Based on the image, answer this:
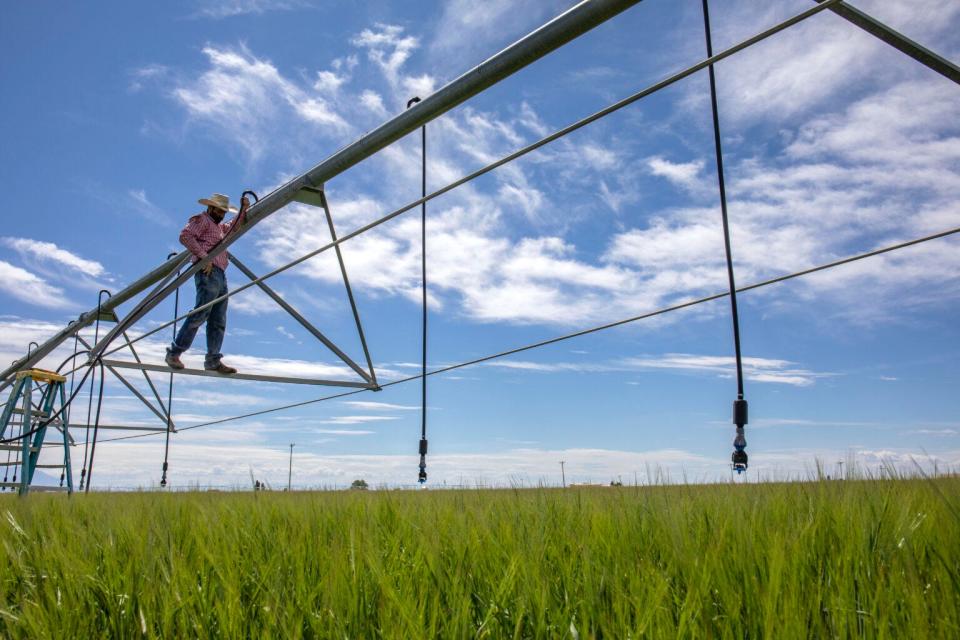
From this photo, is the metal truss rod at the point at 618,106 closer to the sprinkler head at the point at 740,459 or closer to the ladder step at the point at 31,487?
the sprinkler head at the point at 740,459

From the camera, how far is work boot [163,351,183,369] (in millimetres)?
8508

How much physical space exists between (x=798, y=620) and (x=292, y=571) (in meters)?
1.82

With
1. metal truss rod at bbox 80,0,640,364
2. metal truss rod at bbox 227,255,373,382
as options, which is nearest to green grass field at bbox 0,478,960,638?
metal truss rod at bbox 80,0,640,364

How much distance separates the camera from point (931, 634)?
1.64 meters

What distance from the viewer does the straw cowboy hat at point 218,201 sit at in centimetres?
890

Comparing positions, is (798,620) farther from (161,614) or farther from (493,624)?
(161,614)

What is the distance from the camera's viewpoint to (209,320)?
8.67 meters

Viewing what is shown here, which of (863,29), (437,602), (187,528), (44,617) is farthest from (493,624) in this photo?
(863,29)

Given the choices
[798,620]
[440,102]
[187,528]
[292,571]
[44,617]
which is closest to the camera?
[798,620]

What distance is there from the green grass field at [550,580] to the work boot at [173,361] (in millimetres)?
5271

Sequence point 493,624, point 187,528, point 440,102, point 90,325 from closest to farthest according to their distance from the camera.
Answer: point 493,624 → point 187,528 → point 440,102 → point 90,325

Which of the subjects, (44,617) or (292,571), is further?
(292,571)

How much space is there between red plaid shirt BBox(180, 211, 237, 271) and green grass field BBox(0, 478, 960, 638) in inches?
218

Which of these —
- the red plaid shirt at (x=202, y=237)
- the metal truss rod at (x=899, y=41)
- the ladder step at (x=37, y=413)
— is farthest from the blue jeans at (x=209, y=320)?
the metal truss rod at (x=899, y=41)
